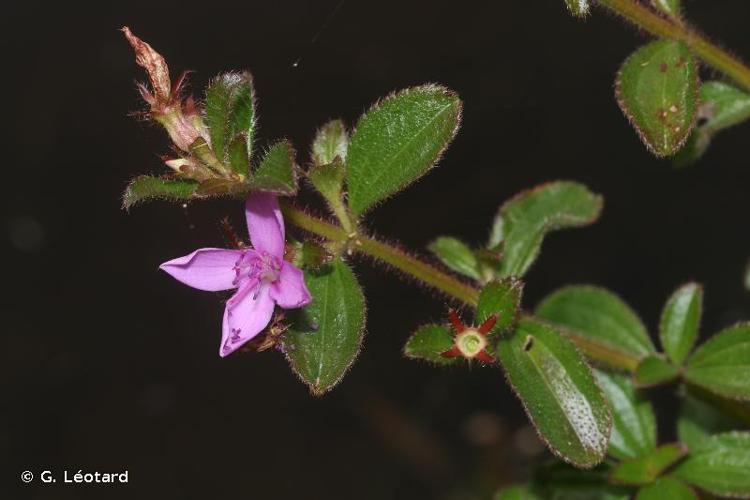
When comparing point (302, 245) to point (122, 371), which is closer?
point (302, 245)

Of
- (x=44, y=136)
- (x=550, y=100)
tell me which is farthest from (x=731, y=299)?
(x=44, y=136)

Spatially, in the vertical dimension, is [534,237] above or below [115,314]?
below

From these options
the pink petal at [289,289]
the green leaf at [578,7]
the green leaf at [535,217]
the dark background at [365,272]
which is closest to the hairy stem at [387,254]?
the pink petal at [289,289]

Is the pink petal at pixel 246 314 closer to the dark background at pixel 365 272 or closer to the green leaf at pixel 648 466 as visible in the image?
the green leaf at pixel 648 466

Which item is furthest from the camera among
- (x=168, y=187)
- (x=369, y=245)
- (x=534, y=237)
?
(x=534, y=237)

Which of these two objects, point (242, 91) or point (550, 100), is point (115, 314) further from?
point (242, 91)

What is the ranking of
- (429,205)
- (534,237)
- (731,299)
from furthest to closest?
1. (429,205)
2. (731,299)
3. (534,237)
